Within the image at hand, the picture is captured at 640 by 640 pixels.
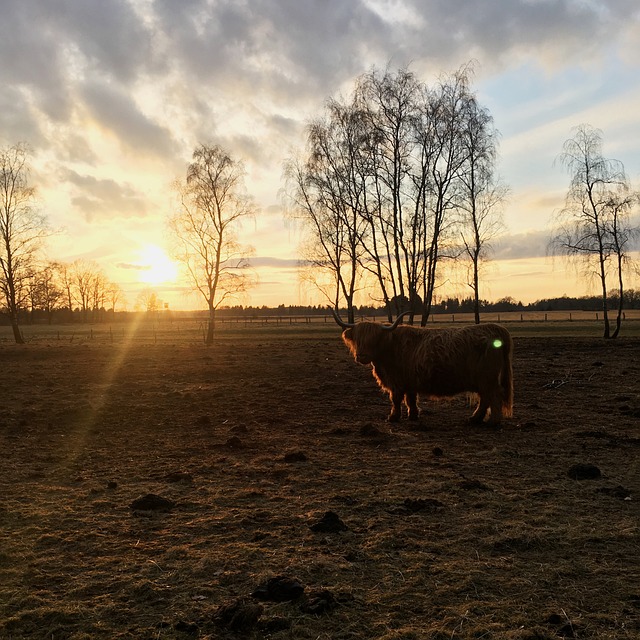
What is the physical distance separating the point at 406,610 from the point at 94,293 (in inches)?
5113

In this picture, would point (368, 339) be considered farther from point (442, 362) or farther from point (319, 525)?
point (319, 525)

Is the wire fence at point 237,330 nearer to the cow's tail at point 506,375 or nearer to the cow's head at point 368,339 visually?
the cow's head at point 368,339

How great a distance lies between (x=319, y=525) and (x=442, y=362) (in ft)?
16.8

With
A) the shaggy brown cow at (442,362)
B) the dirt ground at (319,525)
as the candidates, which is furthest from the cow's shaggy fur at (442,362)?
the dirt ground at (319,525)

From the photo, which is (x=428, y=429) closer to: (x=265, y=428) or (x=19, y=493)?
(x=265, y=428)

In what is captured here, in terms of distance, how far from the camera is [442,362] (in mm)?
8922

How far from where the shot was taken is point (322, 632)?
9.53 feet

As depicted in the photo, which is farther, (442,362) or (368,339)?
(368,339)

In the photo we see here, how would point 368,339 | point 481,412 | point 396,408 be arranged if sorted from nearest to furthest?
point 481,412, point 396,408, point 368,339

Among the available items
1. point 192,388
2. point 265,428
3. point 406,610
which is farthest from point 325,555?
point 192,388

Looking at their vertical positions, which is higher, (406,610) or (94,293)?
(94,293)

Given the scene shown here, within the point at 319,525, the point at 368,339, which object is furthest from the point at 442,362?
the point at 319,525

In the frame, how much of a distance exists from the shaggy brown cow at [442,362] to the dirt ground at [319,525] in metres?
0.56

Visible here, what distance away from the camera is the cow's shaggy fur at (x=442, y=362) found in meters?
8.70
